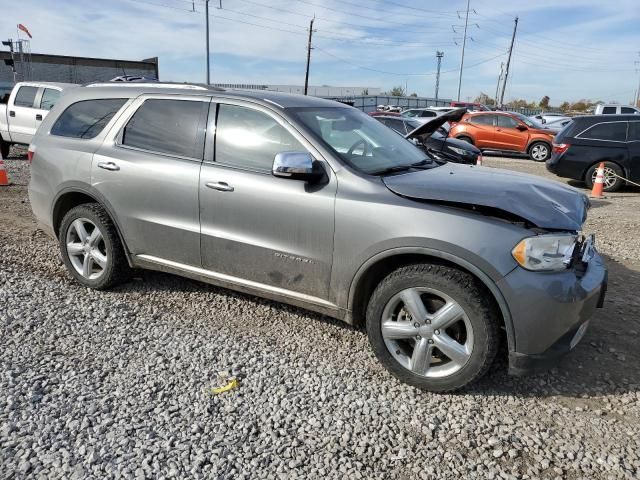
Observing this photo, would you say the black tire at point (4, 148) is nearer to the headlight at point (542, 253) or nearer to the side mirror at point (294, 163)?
the side mirror at point (294, 163)

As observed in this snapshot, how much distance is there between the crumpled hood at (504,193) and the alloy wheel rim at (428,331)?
1.88 ft

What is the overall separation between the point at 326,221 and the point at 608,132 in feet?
31.8

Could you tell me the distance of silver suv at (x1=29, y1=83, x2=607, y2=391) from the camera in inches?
108

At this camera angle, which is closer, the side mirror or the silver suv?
the silver suv

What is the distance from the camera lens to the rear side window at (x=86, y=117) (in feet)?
13.7

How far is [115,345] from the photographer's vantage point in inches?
136

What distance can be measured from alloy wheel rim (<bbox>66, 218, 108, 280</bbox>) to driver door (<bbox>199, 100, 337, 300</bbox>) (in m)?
1.15

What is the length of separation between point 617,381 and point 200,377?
263 cm

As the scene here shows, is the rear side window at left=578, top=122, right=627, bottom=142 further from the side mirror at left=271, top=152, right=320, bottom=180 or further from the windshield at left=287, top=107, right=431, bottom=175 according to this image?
the side mirror at left=271, top=152, right=320, bottom=180

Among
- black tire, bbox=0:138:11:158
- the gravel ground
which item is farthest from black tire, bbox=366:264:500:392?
black tire, bbox=0:138:11:158

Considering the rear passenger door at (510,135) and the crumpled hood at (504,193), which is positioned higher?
the rear passenger door at (510,135)

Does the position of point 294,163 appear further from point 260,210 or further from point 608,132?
point 608,132

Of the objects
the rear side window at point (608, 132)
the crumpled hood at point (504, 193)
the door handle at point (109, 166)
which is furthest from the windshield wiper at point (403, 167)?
the rear side window at point (608, 132)

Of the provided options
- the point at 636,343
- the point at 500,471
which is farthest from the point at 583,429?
the point at 636,343
